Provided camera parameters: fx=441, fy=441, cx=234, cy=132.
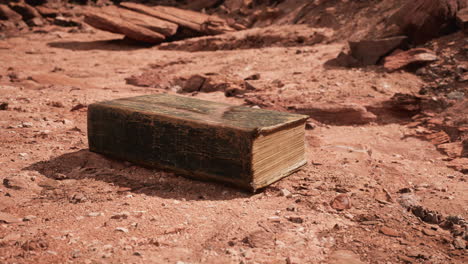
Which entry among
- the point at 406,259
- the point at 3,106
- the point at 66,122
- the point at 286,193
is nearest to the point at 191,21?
the point at 3,106

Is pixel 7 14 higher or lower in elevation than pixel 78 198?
higher

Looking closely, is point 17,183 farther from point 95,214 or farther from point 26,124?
point 26,124

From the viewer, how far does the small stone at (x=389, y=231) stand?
2.12m

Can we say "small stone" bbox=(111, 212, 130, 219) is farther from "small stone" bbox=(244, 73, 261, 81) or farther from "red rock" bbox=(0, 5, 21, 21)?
"red rock" bbox=(0, 5, 21, 21)

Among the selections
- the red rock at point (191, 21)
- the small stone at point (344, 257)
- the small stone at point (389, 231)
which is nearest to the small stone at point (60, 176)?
the small stone at point (344, 257)

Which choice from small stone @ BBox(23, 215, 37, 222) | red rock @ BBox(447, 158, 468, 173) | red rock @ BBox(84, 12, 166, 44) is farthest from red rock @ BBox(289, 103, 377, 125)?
red rock @ BBox(84, 12, 166, 44)

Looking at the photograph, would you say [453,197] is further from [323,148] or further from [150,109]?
[150,109]

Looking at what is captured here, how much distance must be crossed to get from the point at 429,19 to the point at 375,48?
2.66ft

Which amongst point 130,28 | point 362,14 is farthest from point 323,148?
point 130,28

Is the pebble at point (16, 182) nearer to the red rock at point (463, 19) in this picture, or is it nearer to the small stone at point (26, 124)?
the small stone at point (26, 124)

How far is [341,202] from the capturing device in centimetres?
243

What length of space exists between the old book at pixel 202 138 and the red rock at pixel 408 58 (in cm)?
305

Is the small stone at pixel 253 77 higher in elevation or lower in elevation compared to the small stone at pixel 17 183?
higher

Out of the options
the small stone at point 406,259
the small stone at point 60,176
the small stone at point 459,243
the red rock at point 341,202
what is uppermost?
the small stone at point 406,259
